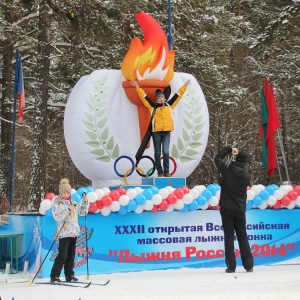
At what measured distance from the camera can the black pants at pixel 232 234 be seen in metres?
9.23

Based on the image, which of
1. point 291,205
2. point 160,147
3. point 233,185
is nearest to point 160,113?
point 160,147

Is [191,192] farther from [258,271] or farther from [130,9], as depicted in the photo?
[130,9]

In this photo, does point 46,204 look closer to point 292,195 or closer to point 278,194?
point 278,194

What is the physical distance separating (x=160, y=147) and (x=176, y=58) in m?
11.0

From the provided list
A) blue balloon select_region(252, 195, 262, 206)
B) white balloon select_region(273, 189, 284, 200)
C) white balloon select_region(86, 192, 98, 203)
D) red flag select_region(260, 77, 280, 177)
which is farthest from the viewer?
red flag select_region(260, 77, 280, 177)

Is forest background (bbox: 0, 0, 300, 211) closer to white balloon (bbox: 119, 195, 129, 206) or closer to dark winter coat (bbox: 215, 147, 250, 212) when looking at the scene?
white balloon (bbox: 119, 195, 129, 206)

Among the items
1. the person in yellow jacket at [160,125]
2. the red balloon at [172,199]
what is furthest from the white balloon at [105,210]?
the person in yellow jacket at [160,125]

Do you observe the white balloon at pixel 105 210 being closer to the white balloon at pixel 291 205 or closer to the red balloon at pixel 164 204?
the red balloon at pixel 164 204

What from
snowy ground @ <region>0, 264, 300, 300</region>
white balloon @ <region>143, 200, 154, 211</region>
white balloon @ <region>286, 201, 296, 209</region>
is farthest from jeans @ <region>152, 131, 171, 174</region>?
snowy ground @ <region>0, 264, 300, 300</region>

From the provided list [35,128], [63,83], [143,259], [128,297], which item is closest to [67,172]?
[63,83]

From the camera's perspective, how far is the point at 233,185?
30.5 feet

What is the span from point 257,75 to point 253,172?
609 cm

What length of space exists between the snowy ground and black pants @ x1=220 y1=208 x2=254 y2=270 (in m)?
0.21

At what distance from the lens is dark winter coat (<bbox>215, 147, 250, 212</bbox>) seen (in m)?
9.21
